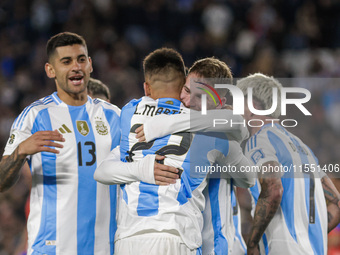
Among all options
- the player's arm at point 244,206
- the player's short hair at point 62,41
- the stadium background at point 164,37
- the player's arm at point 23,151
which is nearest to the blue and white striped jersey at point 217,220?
the player's arm at point 23,151

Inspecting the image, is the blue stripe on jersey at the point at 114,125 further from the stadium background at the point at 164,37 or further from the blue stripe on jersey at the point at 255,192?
the stadium background at the point at 164,37

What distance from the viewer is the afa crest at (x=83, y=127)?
4.24 metres

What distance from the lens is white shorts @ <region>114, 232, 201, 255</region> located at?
3330 millimetres

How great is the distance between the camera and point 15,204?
8805 millimetres

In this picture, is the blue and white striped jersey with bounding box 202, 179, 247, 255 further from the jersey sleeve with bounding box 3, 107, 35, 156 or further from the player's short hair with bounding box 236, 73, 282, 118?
the jersey sleeve with bounding box 3, 107, 35, 156

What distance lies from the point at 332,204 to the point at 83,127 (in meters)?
2.06

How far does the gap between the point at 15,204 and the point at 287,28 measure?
20.7ft

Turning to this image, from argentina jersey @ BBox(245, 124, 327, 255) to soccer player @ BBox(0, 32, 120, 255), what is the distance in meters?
1.15

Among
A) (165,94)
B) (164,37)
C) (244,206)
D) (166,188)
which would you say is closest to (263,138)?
(165,94)

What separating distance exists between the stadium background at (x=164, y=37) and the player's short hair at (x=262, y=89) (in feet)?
17.1

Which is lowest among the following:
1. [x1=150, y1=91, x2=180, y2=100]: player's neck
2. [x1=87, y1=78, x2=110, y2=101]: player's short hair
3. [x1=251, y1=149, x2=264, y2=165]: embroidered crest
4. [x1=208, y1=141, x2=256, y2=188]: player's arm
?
[x1=208, y1=141, x2=256, y2=188]: player's arm

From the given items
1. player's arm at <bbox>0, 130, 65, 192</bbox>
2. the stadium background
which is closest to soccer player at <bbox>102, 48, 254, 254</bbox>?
player's arm at <bbox>0, 130, 65, 192</bbox>

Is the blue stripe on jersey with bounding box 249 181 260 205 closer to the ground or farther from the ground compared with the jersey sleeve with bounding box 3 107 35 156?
closer to the ground

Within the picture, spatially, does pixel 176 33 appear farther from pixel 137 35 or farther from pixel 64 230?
pixel 64 230
